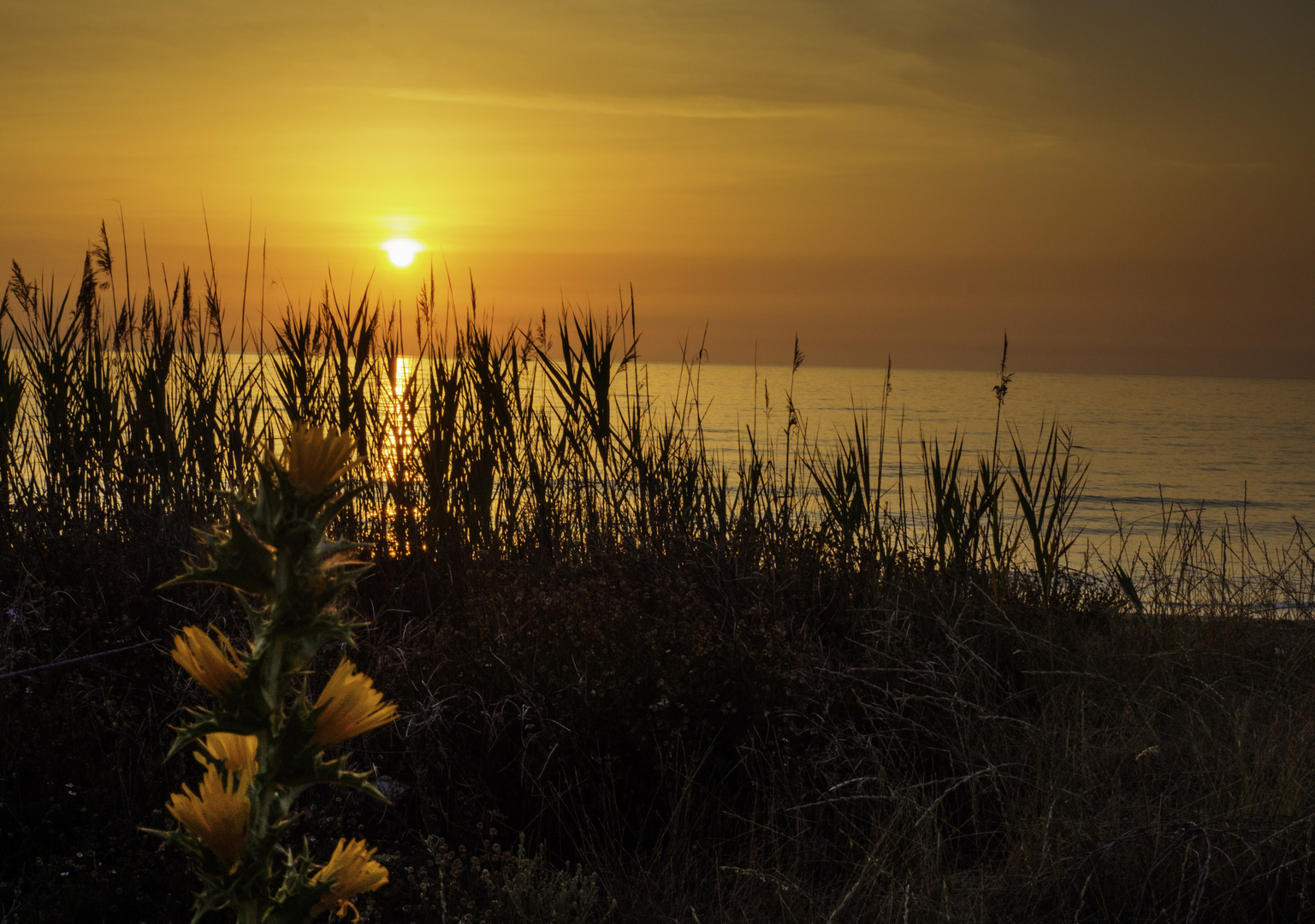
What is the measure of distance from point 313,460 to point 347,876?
0.27 meters

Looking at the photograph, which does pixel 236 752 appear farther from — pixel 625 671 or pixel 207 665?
pixel 625 671

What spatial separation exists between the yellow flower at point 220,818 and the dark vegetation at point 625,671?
1730mm

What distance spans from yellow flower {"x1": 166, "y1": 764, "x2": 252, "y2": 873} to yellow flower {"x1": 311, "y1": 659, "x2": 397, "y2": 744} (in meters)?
0.06

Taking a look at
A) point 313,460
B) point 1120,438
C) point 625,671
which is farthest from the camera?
point 1120,438

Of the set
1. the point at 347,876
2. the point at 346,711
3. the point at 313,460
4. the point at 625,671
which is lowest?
the point at 625,671

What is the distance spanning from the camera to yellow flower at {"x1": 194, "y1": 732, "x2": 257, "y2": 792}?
0.60 m

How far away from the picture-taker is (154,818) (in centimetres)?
270

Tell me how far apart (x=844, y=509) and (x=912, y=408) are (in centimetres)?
3236

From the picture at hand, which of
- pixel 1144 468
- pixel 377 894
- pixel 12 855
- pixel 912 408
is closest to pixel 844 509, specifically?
pixel 377 894

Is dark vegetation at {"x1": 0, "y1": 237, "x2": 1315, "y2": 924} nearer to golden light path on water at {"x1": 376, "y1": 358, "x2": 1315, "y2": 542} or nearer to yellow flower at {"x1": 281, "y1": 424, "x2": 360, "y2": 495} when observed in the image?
golden light path on water at {"x1": 376, "y1": 358, "x2": 1315, "y2": 542}

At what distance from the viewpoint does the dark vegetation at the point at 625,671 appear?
2.46m

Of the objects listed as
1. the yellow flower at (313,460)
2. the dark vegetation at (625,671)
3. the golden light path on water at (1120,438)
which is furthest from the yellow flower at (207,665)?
the golden light path on water at (1120,438)

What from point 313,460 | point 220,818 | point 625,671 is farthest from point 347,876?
point 625,671

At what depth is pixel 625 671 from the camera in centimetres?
316
